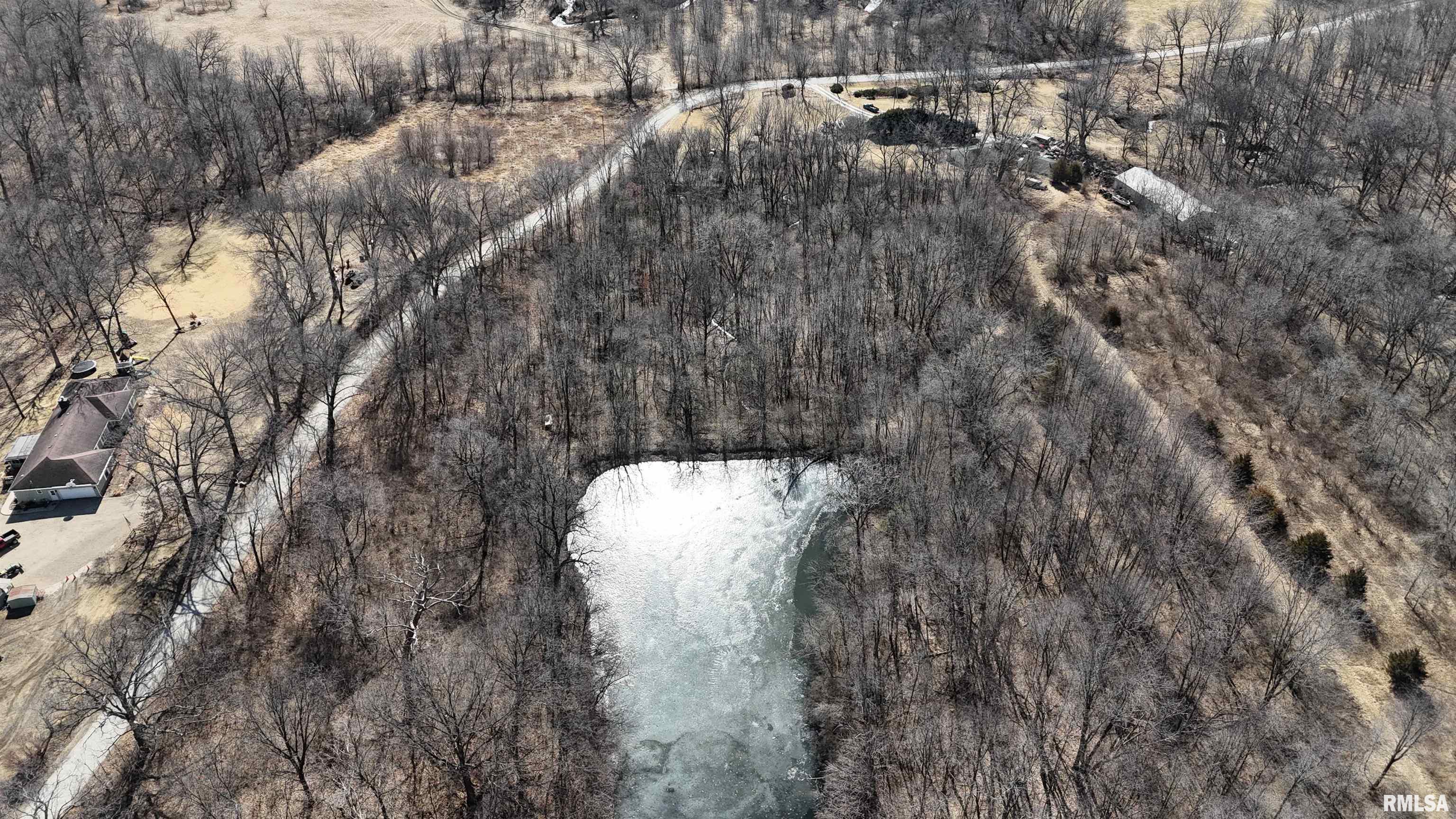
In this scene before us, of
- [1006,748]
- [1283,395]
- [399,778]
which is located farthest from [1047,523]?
[399,778]

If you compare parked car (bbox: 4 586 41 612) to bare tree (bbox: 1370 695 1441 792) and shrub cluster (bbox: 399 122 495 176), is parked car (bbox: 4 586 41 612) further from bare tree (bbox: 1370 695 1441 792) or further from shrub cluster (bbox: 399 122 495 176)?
bare tree (bbox: 1370 695 1441 792)

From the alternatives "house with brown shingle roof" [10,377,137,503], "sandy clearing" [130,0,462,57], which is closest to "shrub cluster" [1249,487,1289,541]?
"house with brown shingle roof" [10,377,137,503]

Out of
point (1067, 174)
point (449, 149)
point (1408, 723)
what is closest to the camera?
point (1408, 723)

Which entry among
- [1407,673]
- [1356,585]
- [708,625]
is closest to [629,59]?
[708,625]

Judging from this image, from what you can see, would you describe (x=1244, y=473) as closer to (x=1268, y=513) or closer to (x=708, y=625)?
(x=1268, y=513)

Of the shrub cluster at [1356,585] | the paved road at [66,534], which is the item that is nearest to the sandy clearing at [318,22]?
the paved road at [66,534]
